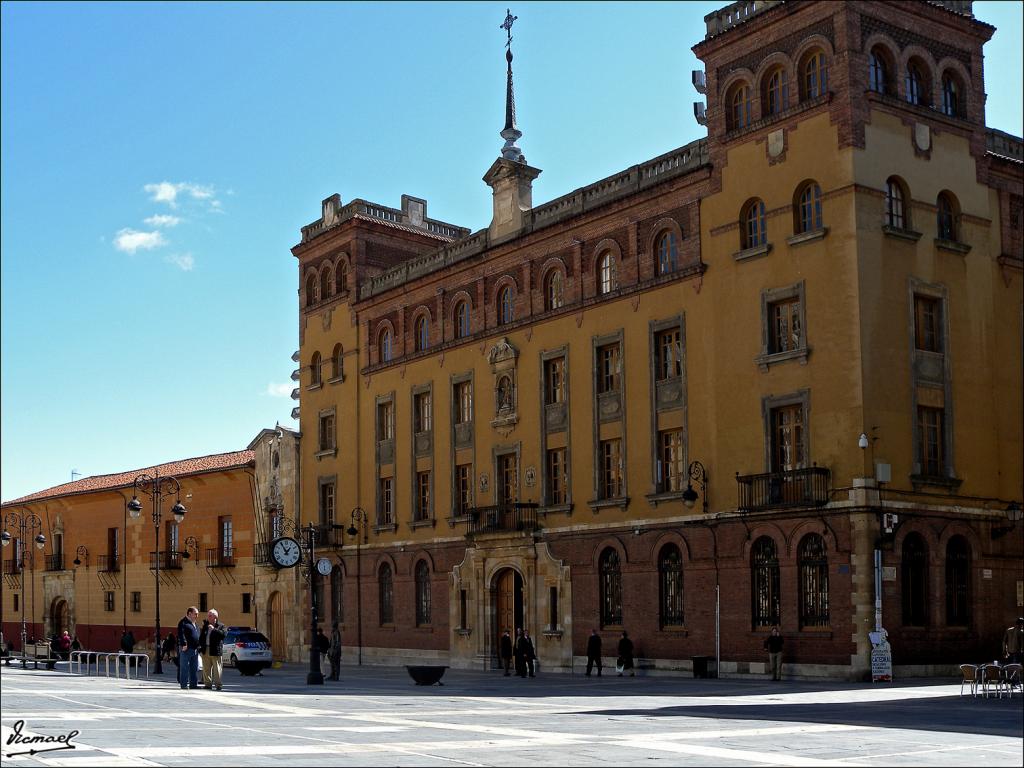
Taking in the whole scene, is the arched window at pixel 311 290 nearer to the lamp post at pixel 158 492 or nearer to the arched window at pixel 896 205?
the lamp post at pixel 158 492

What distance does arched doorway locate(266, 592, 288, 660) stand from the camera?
54.7m

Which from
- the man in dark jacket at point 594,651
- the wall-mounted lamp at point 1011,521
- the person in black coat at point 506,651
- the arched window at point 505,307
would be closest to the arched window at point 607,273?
the arched window at point 505,307

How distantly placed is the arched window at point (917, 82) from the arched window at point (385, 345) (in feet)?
73.0

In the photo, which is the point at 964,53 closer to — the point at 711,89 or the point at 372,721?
the point at 711,89

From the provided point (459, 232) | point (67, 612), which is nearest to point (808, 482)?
point (459, 232)

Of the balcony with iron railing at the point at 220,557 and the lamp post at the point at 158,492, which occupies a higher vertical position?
the lamp post at the point at 158,492

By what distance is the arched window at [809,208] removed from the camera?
3378cm

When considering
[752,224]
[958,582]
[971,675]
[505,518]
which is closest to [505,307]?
[505,518]

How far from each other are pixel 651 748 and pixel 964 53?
25.5 meters

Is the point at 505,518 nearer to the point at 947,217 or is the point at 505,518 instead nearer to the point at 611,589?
the point at 611,589

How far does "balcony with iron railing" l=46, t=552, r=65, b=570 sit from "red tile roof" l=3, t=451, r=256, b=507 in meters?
3.12

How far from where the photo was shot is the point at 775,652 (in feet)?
105

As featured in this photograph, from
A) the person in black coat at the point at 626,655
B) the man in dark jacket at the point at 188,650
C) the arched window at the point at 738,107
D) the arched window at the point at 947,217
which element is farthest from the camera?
the person in black coat at the point at 626,655

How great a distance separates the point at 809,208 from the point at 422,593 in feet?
67.7
